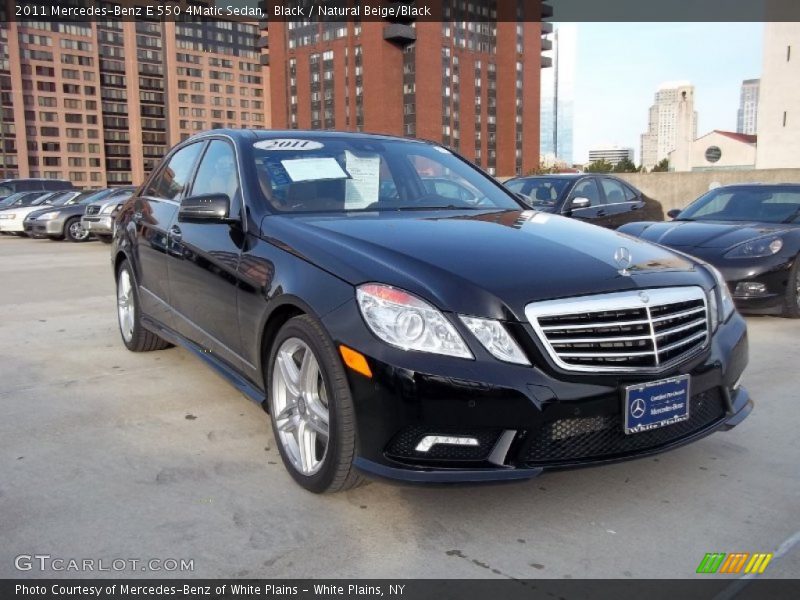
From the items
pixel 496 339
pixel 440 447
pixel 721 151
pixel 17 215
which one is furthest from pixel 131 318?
pixel 721 151

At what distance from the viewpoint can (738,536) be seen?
273cm

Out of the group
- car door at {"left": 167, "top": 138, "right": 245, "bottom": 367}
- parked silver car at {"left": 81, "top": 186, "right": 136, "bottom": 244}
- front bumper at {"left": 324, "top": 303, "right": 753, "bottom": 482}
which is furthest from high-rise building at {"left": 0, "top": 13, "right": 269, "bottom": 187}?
front bumper at {"left": 324, "top": 303, "right": 753, "bottom": 482}

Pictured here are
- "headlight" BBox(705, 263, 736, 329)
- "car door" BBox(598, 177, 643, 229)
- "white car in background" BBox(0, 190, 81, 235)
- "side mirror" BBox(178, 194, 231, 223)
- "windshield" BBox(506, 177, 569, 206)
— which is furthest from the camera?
"white car in background" BBox(0, 190, 81, 235)

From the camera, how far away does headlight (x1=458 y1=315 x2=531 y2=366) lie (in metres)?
2.58

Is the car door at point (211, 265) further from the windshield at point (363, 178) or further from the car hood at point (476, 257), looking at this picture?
the car hood at point (476, 257)

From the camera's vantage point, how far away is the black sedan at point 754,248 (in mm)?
6707

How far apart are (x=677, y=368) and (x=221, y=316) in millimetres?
2192

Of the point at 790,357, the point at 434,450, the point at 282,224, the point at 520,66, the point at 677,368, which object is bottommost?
the point at 790,357

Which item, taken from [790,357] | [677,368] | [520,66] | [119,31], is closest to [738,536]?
[677,368]

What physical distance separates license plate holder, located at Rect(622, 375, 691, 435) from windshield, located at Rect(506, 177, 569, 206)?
26.0 ft

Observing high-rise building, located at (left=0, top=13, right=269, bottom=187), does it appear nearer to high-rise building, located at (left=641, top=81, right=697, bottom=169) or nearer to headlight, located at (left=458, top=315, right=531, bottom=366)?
high-rise building, located at (left=641, top=81, right=697, bottom=169)

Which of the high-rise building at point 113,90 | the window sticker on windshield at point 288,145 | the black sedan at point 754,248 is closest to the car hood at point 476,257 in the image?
the window sticker on windshield at point 288,145

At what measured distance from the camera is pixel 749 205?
7871mm
